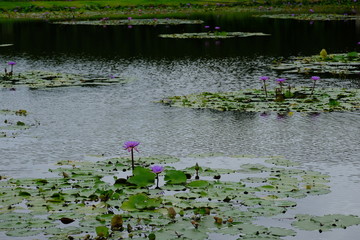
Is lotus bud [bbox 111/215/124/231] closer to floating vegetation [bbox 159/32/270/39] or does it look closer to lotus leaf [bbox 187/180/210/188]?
lotus leaf [bbox 187/180/210/188]

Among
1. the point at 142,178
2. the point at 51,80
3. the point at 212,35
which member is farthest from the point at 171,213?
the point at 212,35

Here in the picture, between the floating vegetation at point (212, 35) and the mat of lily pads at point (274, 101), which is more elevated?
the floating vegetation at point (212, 35)

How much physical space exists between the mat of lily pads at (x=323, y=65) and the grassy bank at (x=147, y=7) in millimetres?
31682

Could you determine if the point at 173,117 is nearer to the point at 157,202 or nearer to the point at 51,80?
the point at 157,202

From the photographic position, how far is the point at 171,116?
49.4 ft

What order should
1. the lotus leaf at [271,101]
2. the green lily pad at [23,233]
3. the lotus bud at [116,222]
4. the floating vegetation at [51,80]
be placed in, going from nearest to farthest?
the green lily pad at [23,233], the lotus bud at [116,222], the lotus leaf at [271,101], the floating vegetation at [51,80]

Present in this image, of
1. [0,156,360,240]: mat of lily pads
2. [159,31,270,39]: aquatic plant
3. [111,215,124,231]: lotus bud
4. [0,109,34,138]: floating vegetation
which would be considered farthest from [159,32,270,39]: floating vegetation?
[111,215,124,231]: lotus bud

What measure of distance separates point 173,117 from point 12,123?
11.1 feet

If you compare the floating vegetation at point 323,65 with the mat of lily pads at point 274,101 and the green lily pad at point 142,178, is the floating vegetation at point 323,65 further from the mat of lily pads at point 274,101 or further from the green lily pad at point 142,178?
the green lily pad at point 142,178

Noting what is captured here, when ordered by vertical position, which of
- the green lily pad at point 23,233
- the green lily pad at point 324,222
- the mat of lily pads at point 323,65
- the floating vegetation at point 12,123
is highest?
the mat of lily pads at point 323,65

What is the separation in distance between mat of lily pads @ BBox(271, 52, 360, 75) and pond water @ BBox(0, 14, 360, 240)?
2.65 ft

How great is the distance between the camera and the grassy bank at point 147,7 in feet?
185

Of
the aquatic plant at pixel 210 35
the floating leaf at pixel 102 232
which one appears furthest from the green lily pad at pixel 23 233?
the aquatic plant at pixel 210 35

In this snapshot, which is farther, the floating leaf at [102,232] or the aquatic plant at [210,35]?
the aquatic plant at [210,35]
